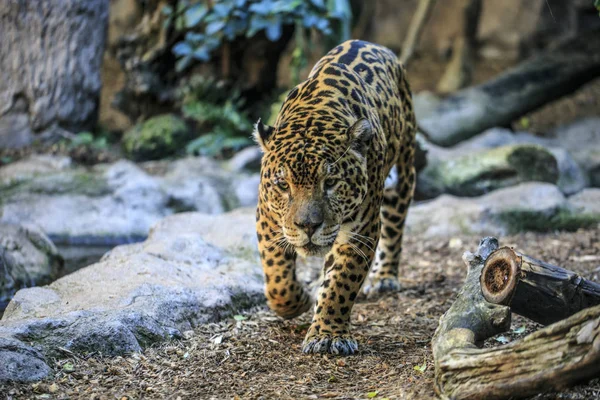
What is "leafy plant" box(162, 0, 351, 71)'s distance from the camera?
38.9ft

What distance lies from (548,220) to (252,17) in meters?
5.78

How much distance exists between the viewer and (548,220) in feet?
30.8

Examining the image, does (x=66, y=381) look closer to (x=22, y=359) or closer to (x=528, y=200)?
(x=22, y=359)

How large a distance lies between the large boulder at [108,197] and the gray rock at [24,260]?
1.59 meters

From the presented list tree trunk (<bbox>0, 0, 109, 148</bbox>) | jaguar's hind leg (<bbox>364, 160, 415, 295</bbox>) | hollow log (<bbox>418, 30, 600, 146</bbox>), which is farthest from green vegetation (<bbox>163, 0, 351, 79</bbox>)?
jaguar's hind leg (<bbox>364, 160, 415, 295</bbox>)

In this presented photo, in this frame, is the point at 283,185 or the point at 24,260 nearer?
the point at 283,185

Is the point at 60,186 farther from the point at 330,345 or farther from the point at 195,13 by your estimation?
the point at 330,345

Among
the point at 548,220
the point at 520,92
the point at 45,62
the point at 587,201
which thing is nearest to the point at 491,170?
the point at 587,201

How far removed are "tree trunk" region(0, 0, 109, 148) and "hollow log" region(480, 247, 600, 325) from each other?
416 inches

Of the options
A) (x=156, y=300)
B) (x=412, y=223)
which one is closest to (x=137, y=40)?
(x=412, y=223)

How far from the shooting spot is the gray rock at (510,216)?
939 cm

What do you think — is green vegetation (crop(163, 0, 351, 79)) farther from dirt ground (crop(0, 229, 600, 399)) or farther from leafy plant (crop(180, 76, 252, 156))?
dirt ground (crop(0, 229, 600, 399))

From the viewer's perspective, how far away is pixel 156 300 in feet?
19.2

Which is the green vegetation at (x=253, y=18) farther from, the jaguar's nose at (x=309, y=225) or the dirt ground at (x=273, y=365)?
the jaguar's nose at (x=309, y=225)
